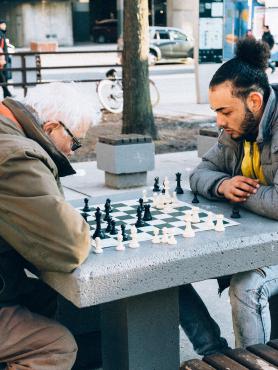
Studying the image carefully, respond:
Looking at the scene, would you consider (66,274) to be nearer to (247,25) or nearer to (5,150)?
(5,150)

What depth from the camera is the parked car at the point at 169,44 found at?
95.9ft

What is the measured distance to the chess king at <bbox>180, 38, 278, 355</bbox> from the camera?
2.94 m

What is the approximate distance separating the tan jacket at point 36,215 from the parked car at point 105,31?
42.7 meters

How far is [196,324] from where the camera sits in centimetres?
329

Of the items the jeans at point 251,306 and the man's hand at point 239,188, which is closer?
the jeans at point 251,306

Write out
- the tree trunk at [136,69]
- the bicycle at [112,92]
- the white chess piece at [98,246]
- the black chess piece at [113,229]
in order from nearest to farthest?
1. the white chess piece at [98,246]
2. the black chess piece at [113,229]
3. the tree trunk at [136,69]
4. the bicycle at [112,92]

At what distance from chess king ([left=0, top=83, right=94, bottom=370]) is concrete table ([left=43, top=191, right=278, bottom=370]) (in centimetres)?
11

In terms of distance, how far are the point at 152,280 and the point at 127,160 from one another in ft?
15.7

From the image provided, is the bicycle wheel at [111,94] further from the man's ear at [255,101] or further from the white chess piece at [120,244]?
the white chess piece at [120,244]

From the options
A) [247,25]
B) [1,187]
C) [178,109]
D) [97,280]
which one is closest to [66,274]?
[97,280]

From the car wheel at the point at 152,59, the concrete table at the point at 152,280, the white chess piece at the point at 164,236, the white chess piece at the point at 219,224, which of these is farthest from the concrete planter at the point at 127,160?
the car wheel at the point at 152,59

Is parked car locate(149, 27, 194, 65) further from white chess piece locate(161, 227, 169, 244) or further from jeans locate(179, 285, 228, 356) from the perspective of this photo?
white chess piece locate(161, 227, 169, 244)

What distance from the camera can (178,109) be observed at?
14.7 metres

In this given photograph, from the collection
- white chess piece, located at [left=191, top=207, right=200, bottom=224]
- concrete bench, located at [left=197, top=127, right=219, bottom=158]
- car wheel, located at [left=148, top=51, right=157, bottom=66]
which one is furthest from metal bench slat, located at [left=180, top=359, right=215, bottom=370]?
car wheel, located at [left=148, top=51, right=157, bottom=66]
